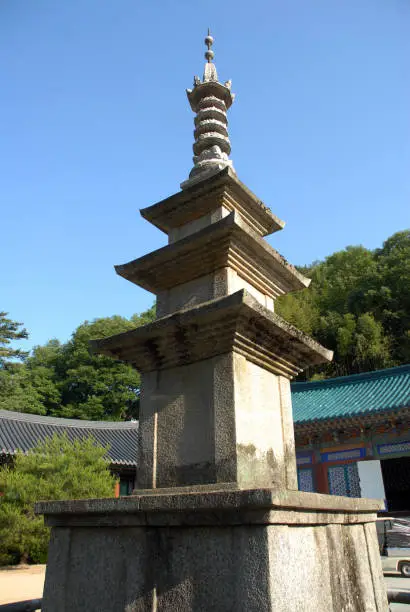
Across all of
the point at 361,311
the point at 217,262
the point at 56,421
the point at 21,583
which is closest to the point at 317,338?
the point at 361,311

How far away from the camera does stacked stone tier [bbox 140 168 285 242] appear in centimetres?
508

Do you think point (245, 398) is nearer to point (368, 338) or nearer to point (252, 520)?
point (252, 520)

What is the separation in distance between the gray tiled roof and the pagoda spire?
55.6ft

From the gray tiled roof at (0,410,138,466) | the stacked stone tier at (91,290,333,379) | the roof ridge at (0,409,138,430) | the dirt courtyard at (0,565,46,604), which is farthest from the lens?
the roof ridge at (0,409,138,430)

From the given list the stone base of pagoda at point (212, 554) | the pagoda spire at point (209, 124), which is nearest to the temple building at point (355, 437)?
the pagoda spire at point (209, 124)

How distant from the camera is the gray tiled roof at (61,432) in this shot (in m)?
20.7

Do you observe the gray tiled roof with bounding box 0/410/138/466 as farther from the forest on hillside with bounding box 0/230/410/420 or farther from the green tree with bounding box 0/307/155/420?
the green tree with bounding box 0/307/155/420

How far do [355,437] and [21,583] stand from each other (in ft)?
41.0

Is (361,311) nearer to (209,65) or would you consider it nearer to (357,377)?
(357,377)

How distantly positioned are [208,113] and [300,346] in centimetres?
366

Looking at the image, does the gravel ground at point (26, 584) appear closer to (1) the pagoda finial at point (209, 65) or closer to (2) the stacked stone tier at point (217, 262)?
(2) the stacked stone tier at point (217, 262)

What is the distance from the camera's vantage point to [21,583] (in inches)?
444

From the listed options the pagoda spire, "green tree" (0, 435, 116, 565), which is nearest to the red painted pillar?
"green tree" (0, 435, 116, 565)

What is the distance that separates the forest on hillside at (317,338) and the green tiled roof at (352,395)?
10931 millimetres
